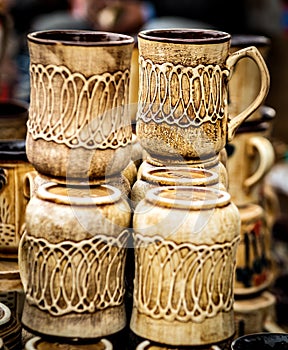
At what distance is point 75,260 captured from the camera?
1016mm

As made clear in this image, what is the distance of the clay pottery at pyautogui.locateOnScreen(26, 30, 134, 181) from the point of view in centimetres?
101

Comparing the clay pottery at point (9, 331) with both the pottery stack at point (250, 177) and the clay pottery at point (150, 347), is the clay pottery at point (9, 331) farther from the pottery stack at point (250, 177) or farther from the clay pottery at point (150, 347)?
the pottery stack at point (250, 177)

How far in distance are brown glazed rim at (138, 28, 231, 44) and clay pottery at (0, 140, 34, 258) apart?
29 centimetres

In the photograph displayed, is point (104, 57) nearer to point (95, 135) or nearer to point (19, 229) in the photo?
point (95, 135)

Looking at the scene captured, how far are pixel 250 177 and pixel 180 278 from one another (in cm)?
59

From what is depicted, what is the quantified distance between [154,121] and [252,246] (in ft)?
1.68

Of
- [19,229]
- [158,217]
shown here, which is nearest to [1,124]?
[19,229]

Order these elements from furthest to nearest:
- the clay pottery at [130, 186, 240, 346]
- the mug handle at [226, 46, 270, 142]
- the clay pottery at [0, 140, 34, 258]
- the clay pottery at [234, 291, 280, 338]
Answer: the clay pottery at [234, 291, 280, 338] < the clay pottery at [0, 140, 34, 258] < the mug handle at [226, 46, 270, 142] < the clay pottery at [130, 186, 240, 346]

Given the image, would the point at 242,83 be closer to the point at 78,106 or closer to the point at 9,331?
the point at 78,106

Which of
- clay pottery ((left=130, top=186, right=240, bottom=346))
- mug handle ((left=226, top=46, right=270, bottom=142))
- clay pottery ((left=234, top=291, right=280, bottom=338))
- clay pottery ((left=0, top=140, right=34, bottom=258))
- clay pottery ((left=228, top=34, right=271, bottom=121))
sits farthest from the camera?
clay pottery ((left=228, top=34, right=271, bottom=121))

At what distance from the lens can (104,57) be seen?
1.01 m

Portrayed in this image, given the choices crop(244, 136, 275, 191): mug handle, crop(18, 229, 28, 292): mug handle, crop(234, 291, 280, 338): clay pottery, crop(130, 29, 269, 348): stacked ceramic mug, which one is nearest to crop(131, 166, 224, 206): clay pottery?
crop(130, 29, 269, 348): stacked ceramic mug

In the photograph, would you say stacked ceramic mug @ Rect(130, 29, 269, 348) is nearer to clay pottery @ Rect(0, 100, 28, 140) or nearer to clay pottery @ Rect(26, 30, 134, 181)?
clay pottery @ Rect(26, 30, 134, 181)

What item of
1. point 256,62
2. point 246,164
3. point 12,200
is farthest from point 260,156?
point 12,200
